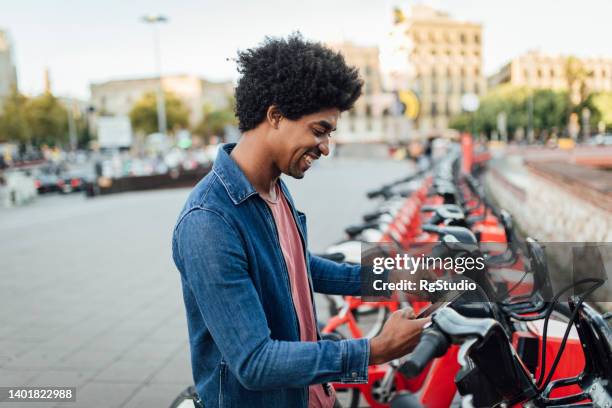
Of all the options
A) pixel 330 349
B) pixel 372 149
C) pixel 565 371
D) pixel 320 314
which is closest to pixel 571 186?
pixel 320 314

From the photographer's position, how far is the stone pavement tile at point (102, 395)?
3.27m

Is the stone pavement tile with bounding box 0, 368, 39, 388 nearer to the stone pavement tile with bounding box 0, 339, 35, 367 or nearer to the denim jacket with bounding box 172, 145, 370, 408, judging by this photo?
the stone pavement tile with bounding box 0, 339, 35, 367

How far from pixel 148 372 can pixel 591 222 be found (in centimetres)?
403

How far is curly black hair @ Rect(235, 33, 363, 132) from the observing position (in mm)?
1291

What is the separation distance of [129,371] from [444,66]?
7385 cm

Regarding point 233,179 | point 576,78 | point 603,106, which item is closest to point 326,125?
point 233,179

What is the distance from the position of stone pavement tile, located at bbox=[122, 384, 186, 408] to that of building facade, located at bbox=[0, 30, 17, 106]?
44.0 meters

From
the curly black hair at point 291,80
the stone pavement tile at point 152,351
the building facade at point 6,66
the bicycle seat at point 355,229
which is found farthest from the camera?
the building facade at point 6,66

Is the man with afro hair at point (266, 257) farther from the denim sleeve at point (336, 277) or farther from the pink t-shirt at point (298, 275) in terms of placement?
the denim sleeve at point (336, 277)

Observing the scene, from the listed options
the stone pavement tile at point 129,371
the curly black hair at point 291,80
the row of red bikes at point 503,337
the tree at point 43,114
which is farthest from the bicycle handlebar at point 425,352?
the tree at point 43,114

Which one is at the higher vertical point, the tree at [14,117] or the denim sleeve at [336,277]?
the tree at [14,117]

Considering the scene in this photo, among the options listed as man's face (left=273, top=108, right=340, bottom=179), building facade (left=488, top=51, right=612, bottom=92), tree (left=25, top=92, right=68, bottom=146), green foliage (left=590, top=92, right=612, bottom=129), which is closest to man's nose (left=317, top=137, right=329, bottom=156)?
man's face (left=273, top=108, right=340, bottom=179)

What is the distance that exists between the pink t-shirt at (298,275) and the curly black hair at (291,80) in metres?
0.27

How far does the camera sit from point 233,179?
52.2 inches
